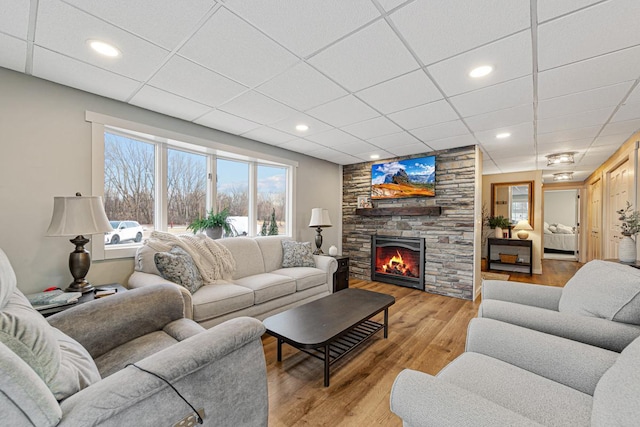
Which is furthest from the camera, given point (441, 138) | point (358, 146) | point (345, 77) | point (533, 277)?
point (533, 277)

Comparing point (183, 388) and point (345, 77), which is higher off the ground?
point (345, 77)

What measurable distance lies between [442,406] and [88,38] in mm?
2602

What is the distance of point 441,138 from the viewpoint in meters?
3.59

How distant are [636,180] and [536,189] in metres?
2.66

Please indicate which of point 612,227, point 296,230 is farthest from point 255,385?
point 612,227

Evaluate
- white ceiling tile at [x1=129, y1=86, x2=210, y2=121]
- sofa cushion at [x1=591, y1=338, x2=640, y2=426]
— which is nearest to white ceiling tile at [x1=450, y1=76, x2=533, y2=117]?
sofa cushion at [x1=591, y1=338, x2=640, y2=426]

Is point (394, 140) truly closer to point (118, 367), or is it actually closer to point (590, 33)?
point (590, 33)

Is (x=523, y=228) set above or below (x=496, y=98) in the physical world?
below

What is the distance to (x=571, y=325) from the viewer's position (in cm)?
141

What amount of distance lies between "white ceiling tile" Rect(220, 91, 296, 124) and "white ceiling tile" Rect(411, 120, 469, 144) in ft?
5.50

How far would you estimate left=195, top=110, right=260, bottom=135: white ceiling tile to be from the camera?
286cm

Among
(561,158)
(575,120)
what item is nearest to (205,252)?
(575,120)

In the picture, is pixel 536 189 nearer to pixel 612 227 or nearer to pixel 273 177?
pixel 612 227

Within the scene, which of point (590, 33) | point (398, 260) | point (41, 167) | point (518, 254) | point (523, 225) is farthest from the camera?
point (518, 254)
